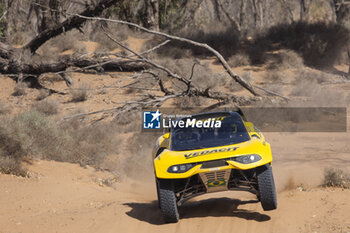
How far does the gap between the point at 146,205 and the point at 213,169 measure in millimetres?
2805

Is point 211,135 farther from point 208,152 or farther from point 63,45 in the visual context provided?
point 63,45

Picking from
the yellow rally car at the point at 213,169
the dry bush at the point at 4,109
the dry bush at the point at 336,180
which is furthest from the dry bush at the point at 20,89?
the dry bush at the point at 336,180

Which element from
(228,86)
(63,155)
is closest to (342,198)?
(63,155)

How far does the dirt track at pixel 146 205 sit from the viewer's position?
7.82m

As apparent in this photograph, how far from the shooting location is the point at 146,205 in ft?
32.5

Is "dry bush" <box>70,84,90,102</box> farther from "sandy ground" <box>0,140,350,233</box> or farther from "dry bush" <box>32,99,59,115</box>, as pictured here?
"sandy ground" <box>0,140,350,233</box>

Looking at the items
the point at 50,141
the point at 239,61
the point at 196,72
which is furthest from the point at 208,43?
the point at 50,141

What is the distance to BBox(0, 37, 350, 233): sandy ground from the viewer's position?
25.8ft

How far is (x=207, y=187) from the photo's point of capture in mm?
7738

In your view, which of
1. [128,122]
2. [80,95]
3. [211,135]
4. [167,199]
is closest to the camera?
[167,199]

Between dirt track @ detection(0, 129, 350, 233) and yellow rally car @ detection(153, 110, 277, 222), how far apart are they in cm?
44

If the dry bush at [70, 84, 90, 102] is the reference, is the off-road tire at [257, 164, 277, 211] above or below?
above

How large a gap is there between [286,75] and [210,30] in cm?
741

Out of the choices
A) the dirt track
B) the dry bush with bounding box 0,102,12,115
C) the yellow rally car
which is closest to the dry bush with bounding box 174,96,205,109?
the dirt track
